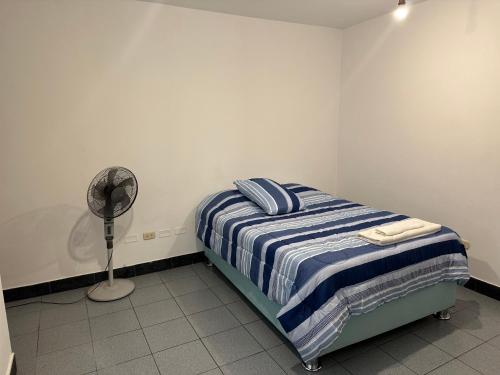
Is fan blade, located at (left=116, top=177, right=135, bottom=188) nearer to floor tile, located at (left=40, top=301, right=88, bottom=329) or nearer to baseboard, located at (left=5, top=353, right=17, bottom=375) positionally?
floor tile, located at (left=40, top=301, right=88, bottom=329)

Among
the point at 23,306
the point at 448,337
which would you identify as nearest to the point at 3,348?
the point at 23,306

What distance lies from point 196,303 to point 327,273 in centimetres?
133

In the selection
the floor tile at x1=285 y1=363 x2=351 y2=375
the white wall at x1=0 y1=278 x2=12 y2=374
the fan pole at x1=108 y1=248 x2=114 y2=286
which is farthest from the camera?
the fan pole at x1=108 y1=248 x2=114 y2=286

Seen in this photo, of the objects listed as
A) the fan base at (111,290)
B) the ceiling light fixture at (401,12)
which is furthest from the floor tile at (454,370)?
the ceiling light fixture at (401,12)

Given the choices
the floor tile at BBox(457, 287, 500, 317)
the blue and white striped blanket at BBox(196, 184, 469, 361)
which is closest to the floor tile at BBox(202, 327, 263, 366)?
the blue and white striped blanket at BBox(196, 184, 469, 361)

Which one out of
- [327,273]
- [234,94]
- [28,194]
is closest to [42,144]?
[28,194]

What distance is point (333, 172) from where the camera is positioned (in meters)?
4.36

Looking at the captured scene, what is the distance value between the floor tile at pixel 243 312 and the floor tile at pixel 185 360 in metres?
0.41

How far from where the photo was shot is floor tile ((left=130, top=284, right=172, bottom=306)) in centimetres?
293

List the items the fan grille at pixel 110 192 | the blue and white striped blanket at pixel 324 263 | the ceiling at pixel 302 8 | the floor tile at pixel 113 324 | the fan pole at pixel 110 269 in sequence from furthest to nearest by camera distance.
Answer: the ceiling at pixel 302 8 < the fan pole at pixel 110 269 < the fan grille at pixel 110 192 < the floor tile at pixel 113 324 < the blue and white striped blanket at pixel 324 263

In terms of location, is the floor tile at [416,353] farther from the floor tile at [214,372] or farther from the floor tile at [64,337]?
the floor tile at [64,337]

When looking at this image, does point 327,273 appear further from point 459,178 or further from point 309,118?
point 309,118

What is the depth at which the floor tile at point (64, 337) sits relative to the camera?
2354 millimetres

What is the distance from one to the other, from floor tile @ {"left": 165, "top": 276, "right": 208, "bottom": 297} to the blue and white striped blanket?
1.27ft
